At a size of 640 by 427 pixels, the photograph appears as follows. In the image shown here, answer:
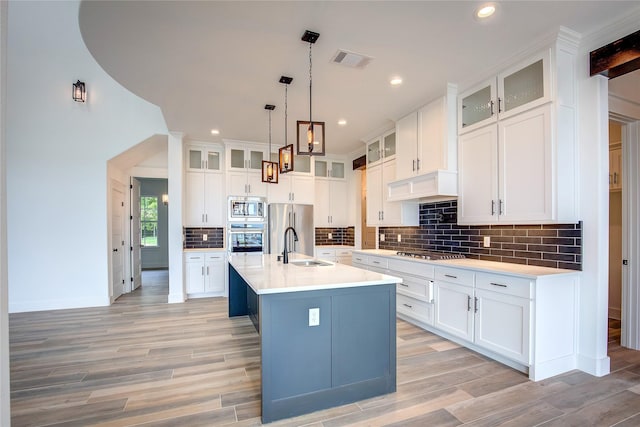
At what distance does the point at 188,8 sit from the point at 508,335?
349 cm

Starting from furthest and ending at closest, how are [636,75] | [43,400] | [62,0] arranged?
[62,0]
[636,75]
[43,400]

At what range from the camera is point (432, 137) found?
3.68 meters

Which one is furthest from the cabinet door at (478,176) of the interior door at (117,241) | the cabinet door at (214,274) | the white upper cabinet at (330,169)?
the interior door at (117,241)

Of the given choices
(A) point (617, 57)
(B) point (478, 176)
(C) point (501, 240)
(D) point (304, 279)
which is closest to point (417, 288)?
(C) point (501, 240)

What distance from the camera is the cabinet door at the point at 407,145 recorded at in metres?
3.99

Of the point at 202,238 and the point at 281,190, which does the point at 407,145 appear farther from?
the point at 202,238

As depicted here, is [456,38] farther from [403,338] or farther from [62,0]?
[62,0]

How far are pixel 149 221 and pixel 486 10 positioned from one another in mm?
9923

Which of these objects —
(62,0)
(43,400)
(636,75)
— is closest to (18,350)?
(43,400)

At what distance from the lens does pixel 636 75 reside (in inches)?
109

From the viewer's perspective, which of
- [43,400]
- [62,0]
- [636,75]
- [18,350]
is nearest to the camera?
[43,400]

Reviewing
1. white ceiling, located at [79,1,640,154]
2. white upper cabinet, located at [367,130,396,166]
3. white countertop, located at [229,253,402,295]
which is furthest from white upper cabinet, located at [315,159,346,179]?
white countertop, located at [229,253,402,295]

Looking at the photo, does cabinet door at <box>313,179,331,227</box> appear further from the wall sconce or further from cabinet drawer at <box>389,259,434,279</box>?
the wall sconce

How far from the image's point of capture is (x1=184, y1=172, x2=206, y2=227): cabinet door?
554 cm
